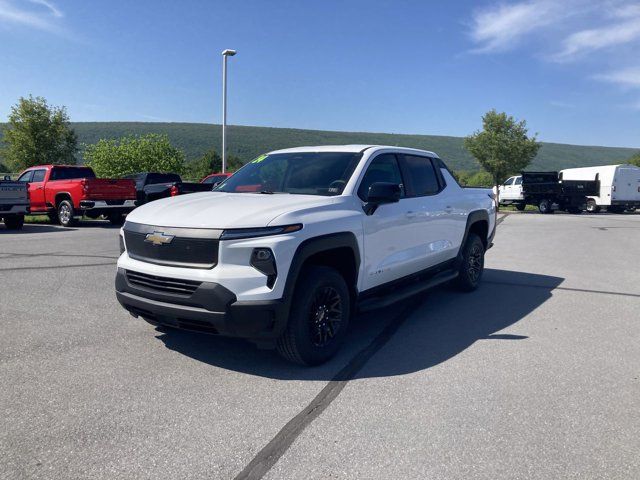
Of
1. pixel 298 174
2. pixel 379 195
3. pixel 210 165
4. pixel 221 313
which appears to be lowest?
pixel 221 313

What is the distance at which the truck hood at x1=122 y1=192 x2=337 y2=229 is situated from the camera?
146 inches

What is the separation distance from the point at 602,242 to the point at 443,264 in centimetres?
922

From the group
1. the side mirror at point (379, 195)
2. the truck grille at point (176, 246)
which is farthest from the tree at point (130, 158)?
the side mirror at point (379, 195)

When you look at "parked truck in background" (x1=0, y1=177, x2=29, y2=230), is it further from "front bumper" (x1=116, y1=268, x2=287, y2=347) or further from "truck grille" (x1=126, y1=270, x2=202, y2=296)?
"front bumper" (x1=116, y1=268, x2=287, y2=347)

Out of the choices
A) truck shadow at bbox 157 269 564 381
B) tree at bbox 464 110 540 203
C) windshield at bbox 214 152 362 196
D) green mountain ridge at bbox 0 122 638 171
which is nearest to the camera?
truck shadow at bbox 157 269 564 381

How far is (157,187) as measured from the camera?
19766 millimetres

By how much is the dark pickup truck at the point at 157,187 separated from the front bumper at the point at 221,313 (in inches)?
518

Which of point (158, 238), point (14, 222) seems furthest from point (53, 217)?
point (158, 238)

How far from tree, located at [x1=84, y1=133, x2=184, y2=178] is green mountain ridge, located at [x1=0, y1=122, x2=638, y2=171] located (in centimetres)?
5557

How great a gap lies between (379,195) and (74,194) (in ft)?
47.2

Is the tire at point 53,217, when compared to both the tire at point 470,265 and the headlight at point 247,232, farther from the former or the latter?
the headlight at point 247,232

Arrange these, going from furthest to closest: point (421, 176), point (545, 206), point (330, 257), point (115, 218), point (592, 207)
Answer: point (592, 207), point (545, 206), point (115, 218), point (421, 176), point (330, 257)

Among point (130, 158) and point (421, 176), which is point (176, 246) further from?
point (130, 158)

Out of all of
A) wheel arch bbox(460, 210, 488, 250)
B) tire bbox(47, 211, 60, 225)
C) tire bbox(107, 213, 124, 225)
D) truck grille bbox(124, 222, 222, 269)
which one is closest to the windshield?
truck grille bbox(124, 222, 222, 269)
